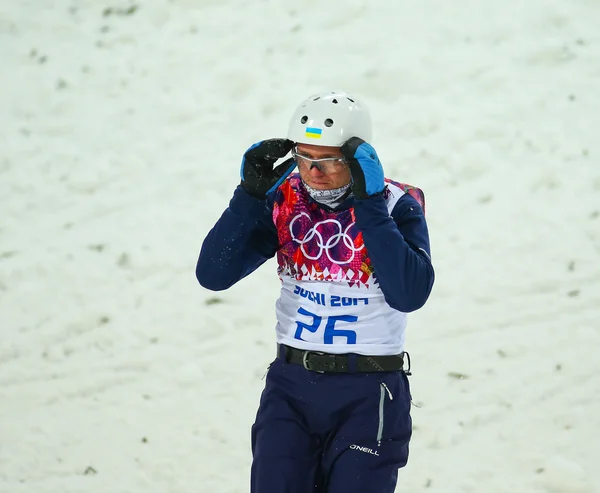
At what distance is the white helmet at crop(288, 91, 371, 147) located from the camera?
2.08 m

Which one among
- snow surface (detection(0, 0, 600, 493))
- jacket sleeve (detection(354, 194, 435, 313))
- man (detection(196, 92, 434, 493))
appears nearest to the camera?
jacket sleeve (detection(354, 194, 435, 313))

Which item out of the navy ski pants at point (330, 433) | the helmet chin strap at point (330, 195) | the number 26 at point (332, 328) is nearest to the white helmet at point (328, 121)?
the helmet chin strap at point (330, 195)

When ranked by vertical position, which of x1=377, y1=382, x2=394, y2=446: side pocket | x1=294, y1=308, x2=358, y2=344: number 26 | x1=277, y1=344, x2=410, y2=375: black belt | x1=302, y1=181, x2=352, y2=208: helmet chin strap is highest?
x1=302, y1=181, x2=352, y2=208: helmet chin strap

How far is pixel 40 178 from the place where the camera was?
3.77m

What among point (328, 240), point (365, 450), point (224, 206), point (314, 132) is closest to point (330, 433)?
point (365, 450)

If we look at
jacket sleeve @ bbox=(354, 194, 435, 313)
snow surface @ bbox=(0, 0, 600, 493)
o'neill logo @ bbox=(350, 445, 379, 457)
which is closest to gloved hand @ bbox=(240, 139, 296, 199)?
jacket sleeve @ bbox=(354, 194, 435, 313)

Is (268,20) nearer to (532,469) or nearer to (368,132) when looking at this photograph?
(368,132)

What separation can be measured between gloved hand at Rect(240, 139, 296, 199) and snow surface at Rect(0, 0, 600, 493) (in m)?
1.50

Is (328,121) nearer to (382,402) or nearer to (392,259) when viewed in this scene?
(392,259)

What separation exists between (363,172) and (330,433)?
2.18 ft

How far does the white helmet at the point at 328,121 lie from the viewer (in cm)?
208

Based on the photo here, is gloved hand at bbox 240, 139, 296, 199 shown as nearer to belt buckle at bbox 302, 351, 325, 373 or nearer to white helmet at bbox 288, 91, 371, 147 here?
white helmet at bbox 288, 91, 371, 147

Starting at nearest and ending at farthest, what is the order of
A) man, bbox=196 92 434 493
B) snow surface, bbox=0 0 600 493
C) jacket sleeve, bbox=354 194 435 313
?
jacket sleeve, bbox=354 194 435 313 < man, bbox=196 92 434 493 < snow surface, bbox=0 0 600 493

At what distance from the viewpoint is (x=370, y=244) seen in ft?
6.48
